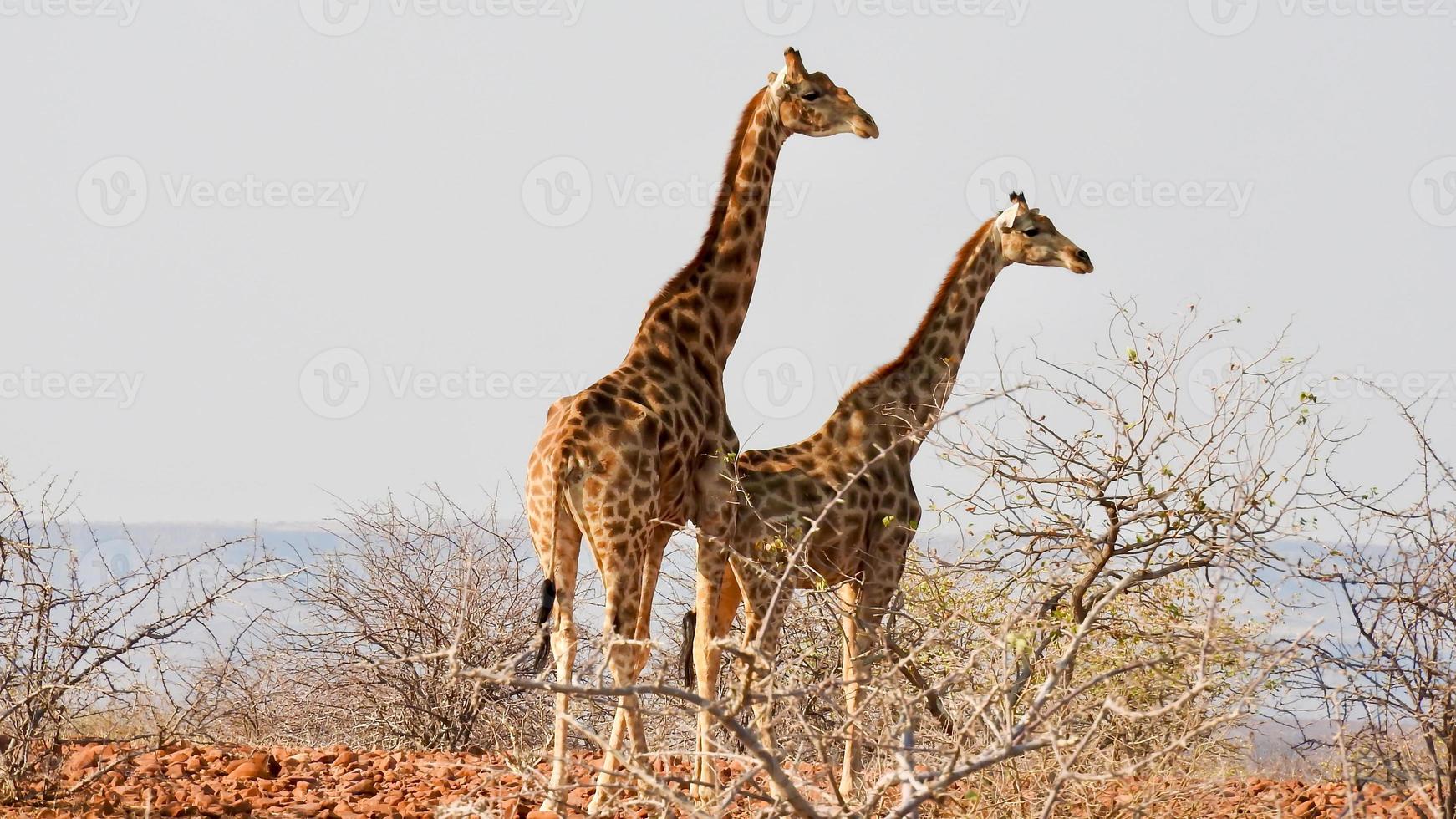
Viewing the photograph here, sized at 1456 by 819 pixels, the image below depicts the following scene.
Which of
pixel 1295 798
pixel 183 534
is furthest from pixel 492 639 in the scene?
pixel 183 534

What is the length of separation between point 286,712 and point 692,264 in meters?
5.98

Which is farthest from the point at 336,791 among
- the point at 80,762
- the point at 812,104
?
the point at 812,104

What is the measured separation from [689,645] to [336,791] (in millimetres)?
1927

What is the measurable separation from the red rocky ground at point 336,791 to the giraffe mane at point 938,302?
2.63 m

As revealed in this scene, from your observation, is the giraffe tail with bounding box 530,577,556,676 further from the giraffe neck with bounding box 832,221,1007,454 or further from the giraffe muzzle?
the giraffe muzzle

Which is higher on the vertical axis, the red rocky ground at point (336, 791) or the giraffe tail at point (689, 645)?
the giraffe tail at point (689, 645)

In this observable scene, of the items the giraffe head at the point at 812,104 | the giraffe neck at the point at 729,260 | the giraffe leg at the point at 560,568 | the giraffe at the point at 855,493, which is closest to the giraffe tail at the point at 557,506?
the giraffe leg at the point at 560,568

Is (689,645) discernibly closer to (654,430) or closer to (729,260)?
(654,430)

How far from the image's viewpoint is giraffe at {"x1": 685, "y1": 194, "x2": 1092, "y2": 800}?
Answer: 7.46m

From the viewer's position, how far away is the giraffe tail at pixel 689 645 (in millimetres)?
7840

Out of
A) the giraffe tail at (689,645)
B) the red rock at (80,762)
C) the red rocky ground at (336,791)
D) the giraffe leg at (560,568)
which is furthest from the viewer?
the giraffe tail at (689,645)

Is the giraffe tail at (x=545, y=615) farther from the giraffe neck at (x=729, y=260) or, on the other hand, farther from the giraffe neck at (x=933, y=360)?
the giraffe neck at (x=933, y=360)

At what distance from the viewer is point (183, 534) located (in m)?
83.1

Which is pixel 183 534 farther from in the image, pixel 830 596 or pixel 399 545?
pixel 830 596
